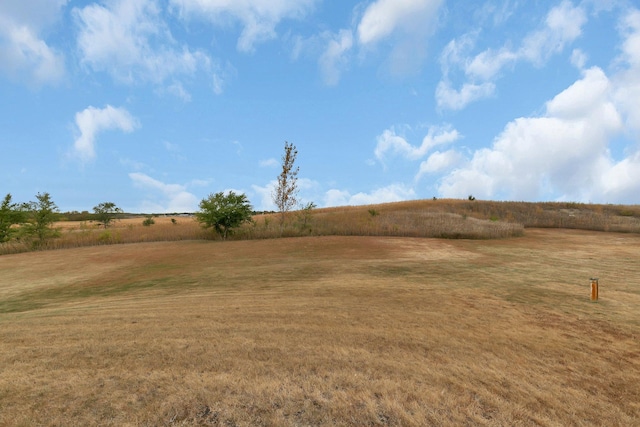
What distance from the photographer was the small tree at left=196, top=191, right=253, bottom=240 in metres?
20.0

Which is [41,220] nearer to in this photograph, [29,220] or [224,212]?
[29,220]

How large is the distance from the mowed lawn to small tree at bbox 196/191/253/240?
10.8 m

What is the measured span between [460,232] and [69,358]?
2039 cm

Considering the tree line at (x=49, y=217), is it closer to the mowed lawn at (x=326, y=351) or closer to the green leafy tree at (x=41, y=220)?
the green leafy tree at (x=41, y=220)

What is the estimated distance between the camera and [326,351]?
4.11m

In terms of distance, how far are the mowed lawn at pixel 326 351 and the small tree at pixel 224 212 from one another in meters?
10.8

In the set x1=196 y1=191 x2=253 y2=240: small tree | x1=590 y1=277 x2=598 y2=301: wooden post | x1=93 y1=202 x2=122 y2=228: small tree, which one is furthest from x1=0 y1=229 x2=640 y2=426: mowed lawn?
x1=93 y1=202 x2=122 y2=228: small tree

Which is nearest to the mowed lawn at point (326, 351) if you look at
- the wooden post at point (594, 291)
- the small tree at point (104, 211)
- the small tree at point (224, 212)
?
the wooden post at point (594, 291)

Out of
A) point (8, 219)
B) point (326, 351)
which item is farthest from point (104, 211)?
point (326, 351)

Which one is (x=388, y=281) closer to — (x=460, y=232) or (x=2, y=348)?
(x=2, y=348)

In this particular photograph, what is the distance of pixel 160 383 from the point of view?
10.7 feet

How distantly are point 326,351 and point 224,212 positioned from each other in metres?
16.9

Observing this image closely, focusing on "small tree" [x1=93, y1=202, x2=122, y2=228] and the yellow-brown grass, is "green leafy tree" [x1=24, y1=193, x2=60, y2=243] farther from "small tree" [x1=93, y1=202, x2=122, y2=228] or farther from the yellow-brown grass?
"small tree" [x1=93, y1=202, x2=122, y2=228]

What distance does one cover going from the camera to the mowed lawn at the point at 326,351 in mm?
2924
